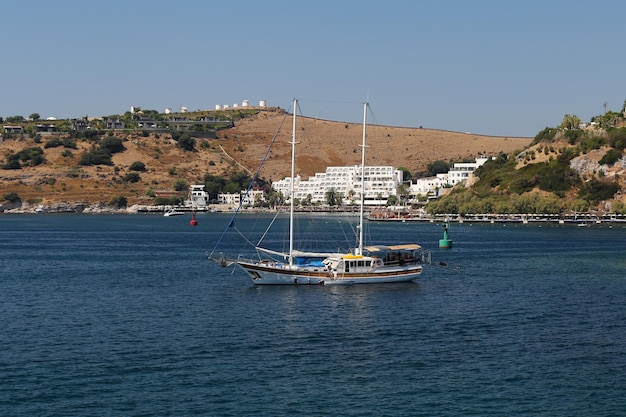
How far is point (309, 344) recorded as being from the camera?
150 feet

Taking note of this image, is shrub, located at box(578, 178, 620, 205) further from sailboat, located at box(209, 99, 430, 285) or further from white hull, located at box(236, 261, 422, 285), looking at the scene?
white hull, located at box(236, 261, 422, 285)

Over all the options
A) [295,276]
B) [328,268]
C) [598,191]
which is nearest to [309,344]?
[295,276]

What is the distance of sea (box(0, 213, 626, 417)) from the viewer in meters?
35.5

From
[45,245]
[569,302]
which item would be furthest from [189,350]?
[45,245]

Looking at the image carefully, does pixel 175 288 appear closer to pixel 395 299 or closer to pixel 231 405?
pixel 395 299

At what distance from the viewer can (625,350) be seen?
44344 millimetres

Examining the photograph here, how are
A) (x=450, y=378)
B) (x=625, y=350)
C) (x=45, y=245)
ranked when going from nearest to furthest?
(x=450, y=378) → (x=625, y=350) → (x=45, y=245)

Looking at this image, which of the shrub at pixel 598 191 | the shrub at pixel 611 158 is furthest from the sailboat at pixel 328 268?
the shrub at pixel 611 158

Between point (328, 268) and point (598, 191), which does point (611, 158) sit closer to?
point (598, 191)

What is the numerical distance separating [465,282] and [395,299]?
12.9 m

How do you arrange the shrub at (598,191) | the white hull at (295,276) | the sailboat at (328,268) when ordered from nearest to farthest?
the white hull at (295,276) → the sailboat at (328,268) → the shrub at (598,191)

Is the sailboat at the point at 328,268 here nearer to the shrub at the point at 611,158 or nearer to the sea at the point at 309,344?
the sea at the point at 309,344

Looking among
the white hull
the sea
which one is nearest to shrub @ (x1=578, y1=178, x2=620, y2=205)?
the sea

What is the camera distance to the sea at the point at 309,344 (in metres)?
35.5
